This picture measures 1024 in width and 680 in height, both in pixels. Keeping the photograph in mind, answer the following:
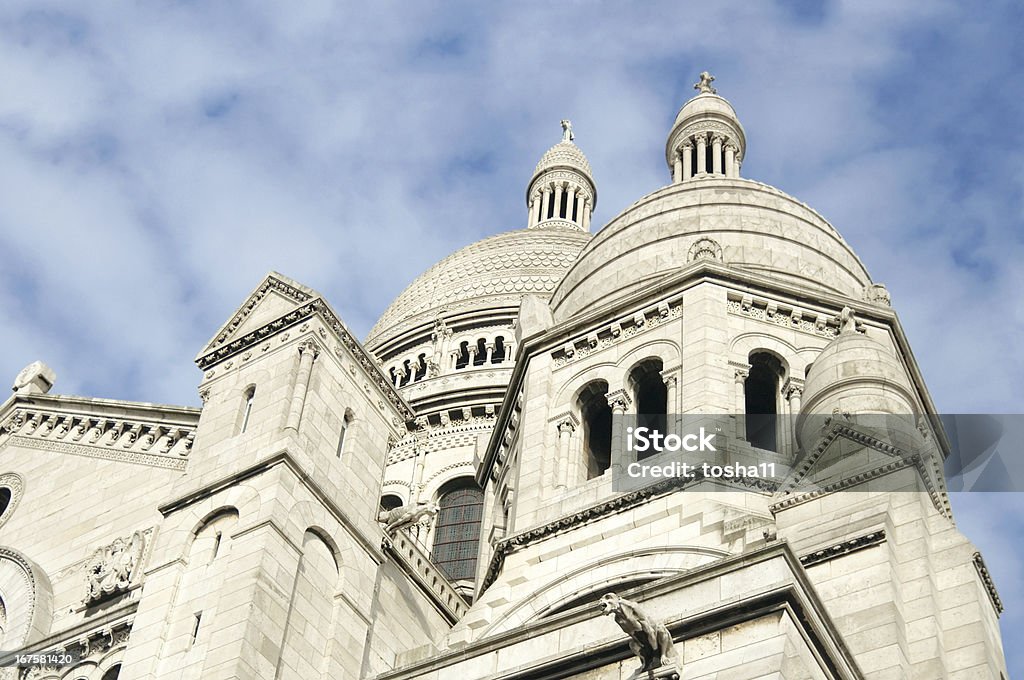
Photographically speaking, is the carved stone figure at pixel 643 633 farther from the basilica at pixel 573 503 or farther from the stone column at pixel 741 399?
the stone column at pixel 741 399

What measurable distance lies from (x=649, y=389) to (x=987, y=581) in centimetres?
894

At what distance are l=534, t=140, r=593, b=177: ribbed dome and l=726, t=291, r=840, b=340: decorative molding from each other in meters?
35.7

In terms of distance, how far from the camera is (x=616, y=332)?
31391 millimetres

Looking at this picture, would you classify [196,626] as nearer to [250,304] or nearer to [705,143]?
[250,304]

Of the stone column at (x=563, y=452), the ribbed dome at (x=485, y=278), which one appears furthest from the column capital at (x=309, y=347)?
the ribbed dome at (x=485, y=278)

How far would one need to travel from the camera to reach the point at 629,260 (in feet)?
114

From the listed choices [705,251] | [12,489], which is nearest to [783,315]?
[705,251]

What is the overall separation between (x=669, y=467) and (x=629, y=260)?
8.30 meters

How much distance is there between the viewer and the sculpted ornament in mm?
17672

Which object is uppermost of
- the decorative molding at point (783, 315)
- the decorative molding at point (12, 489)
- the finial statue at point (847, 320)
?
the decorative molding at point (783, 315)

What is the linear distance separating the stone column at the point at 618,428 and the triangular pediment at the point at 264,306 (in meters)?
5.93

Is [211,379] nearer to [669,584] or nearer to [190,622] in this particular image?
[190,622]

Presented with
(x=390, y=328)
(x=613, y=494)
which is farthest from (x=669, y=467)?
(x=390, y=328)

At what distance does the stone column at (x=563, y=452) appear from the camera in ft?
95.9
